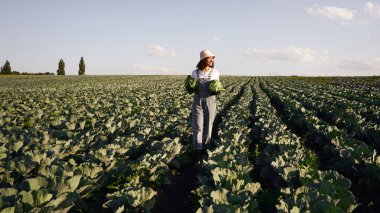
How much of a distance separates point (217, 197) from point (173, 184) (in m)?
2.18

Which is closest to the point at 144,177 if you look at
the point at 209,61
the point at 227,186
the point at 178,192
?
the point at 178,192

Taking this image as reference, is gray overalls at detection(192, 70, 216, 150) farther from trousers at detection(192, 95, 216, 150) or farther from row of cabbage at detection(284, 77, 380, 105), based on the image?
row of cabbage at detection(284, 77, 380, 105)

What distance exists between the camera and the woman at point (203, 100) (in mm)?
6574

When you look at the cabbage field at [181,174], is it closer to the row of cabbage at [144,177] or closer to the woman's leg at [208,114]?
the row of cabbage at [144,177]

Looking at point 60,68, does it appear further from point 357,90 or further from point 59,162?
point 59,162

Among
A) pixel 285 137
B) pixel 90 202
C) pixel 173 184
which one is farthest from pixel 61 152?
pixel 285 137

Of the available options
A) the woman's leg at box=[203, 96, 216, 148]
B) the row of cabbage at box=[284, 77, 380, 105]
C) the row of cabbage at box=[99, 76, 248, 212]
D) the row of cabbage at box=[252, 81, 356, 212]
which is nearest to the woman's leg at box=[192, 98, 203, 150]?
the woman's leg at box=[203, 96, 216, 148]

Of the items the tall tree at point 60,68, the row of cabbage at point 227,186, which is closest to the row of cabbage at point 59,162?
the row of cabbage at point 227,186

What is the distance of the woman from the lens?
6.57m

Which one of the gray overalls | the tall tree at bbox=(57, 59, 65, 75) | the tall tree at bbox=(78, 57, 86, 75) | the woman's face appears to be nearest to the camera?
the woman's face

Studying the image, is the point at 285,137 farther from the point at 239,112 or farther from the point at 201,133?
the point at 239,112

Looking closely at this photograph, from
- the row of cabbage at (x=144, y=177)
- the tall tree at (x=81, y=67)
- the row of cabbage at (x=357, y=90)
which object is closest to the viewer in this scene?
the row of cabbage at (x=144, y=177)

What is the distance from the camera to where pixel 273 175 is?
4988 mm

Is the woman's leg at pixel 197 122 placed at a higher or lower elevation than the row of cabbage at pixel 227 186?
higher
